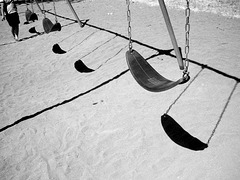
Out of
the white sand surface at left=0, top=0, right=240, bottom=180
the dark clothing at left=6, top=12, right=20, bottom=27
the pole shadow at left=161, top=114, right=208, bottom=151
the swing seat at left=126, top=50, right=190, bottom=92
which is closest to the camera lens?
the white sand surface at left=0, top=0, right=240, bottom=180

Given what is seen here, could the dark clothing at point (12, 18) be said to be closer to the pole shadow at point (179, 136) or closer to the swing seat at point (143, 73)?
the swing seat at point (143, 73)

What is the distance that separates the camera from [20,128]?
3490 millimetres

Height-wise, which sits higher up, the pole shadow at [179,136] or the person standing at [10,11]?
the person standing at [10,11]

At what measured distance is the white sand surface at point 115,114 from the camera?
2.58 meters

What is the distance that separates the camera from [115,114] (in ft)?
11.5

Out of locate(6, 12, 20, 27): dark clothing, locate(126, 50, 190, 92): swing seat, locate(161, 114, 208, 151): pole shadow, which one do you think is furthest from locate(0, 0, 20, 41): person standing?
locate(161, 114, 208, 151): pole shadow

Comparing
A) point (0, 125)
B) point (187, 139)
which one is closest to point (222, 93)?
point (187, 139)

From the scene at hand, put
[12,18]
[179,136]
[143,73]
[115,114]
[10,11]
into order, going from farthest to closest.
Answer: [12,18], [10,11], [115,114], [143,73], [179,136]

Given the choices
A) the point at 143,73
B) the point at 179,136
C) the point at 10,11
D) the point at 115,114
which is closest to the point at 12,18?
the point at 10,11

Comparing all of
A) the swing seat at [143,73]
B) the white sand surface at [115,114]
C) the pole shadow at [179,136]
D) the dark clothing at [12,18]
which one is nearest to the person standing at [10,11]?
the dark clothing at [12,18]

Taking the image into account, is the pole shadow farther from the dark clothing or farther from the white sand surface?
the dark clothing

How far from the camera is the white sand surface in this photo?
8.48ft

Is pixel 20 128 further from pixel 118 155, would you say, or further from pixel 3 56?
pixel 3 56

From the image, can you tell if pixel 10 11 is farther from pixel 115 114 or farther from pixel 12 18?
pixel 115 114
